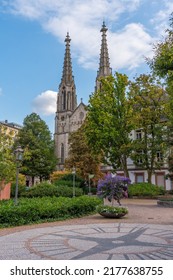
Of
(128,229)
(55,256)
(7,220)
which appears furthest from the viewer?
(7,220)

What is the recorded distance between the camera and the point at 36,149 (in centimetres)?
4738

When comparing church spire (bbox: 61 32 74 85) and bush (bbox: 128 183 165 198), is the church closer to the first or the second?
church spire (bbox: 61 32 74 85)

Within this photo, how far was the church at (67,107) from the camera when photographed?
73.4m

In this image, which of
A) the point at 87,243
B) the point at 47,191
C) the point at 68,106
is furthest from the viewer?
the point at 68,106

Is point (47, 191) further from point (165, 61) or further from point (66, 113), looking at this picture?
point (66, 113)

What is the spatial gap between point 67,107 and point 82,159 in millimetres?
46425

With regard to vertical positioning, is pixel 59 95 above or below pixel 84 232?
above

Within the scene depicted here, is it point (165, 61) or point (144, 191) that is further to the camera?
point (144, 191)

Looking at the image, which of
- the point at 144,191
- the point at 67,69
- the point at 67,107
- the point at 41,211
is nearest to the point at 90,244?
the point at 41,211

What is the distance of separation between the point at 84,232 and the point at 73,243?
6.76 feet

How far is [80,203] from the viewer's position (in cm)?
1464
